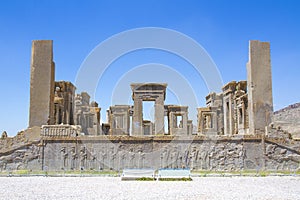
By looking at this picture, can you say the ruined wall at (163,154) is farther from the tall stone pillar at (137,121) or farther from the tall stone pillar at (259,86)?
the tall stone pillar at (137,121)

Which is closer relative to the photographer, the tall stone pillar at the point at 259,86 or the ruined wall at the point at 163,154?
the ruined wall at the point at 163,154

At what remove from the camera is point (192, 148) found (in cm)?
1552

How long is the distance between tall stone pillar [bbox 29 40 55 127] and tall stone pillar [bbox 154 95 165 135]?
8.15 metres

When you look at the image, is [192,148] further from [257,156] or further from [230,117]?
[230,117]

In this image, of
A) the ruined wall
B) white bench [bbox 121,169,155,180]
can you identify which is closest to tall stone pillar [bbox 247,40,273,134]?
the ruined wall

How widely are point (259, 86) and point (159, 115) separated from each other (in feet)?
26.7

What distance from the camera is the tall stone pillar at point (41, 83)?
1719 cm

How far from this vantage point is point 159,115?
23.6m

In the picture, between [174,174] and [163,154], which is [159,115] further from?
[174,174]

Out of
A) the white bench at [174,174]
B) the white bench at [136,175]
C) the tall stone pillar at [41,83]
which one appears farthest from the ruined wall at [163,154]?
the white bench at [174,174]

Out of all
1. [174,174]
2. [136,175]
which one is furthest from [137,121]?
[174,174]

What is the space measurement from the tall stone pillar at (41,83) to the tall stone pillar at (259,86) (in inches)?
417

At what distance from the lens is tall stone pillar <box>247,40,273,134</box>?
56.4 feet

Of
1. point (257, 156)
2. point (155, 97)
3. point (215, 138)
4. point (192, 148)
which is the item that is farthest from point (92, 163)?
→ point (155, 97)
